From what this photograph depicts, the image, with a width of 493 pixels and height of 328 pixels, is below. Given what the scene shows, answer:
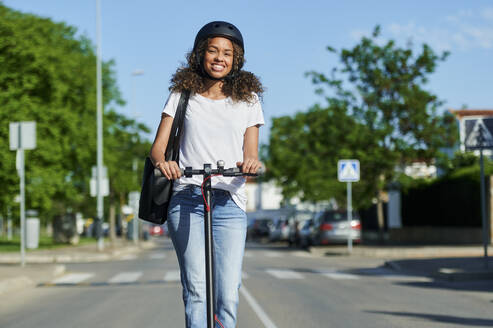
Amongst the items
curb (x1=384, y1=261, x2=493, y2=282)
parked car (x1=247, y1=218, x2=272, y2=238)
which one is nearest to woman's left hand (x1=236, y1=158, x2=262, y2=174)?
curb (x1=384, y1=261, x2=493, y2=282)

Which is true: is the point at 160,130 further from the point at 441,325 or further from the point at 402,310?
the point at 402,310

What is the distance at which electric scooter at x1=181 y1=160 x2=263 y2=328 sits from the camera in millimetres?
3773

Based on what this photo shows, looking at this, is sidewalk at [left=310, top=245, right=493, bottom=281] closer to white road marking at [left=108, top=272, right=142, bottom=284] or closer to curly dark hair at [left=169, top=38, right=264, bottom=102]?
white road marking at [left=108, top=272, right=142, bottom=284]

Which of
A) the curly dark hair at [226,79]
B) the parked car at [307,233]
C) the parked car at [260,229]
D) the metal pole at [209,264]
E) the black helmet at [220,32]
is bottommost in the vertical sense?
the parked car at [260,229]

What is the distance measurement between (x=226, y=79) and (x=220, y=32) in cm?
27

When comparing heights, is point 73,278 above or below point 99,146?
below

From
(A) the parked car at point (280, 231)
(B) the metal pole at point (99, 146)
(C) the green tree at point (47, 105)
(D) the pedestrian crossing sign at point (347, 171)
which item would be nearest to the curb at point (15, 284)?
(D) the pedestrian crossing sign at point (347, 171)

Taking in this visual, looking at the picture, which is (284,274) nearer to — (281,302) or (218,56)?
(281,302)

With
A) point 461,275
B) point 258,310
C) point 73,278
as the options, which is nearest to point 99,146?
point 73,278

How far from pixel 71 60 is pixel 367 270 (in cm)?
2092

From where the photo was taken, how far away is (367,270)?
696 inches

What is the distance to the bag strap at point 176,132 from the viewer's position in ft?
13.5

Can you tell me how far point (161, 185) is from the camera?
13.4 feet

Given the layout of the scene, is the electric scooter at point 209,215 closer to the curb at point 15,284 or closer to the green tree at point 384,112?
the curb at point 15,284
